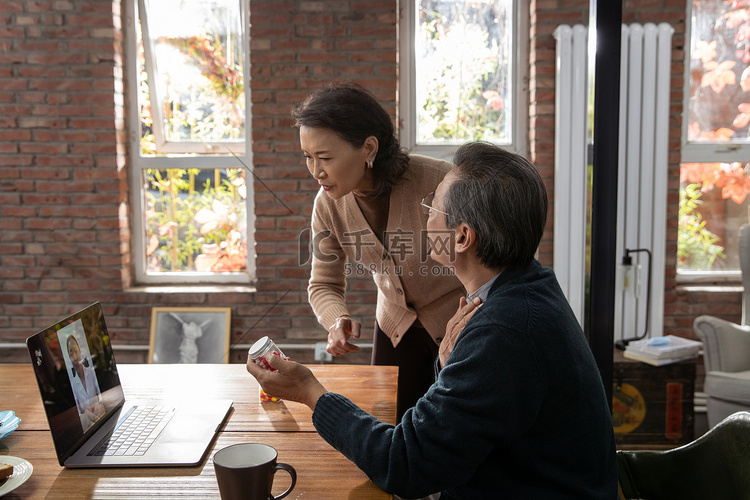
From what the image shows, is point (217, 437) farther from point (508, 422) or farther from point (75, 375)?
point (508, 422)

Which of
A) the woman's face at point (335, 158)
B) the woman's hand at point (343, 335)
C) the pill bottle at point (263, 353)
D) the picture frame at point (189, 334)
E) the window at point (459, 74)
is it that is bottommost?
the picture frame at point (189, 334)

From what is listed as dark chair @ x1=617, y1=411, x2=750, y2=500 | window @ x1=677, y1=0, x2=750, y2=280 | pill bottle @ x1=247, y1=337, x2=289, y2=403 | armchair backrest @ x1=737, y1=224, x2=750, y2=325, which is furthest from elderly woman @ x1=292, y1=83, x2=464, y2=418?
window @ x1=677, y1=0, x2=750, y2=280

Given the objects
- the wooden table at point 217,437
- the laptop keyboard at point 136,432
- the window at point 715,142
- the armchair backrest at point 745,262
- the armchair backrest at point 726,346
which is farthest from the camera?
the window at point 715,142

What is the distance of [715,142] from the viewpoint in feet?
10.5

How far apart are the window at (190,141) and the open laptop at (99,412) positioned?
2036mm

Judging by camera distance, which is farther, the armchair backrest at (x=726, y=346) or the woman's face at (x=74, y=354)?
the armchair backrest at (x=726, y=346)

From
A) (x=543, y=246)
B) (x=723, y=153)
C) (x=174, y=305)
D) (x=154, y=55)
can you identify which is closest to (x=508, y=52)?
(x=543, y=246)

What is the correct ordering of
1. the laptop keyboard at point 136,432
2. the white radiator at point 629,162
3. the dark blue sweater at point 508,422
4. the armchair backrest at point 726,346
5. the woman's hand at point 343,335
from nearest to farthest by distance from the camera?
the dark blue sweater at point 508,422
the laptop keyboard at point 136,432
the woman's hand at point 343,335
the armchair backrest at point 726,346
the white radiator at point 629,162

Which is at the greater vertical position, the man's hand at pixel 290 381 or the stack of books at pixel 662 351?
the man's hand at pixel 290 381

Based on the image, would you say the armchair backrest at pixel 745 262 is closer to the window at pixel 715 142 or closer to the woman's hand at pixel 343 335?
the window at pixel 715 142

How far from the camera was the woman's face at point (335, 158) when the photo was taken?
1.61 m

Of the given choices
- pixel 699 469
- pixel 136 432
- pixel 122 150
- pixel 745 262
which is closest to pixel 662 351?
pixel 745 262

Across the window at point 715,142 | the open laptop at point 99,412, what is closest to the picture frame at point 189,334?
the open laptop at point 99,412

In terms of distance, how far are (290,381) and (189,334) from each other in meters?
2.23
